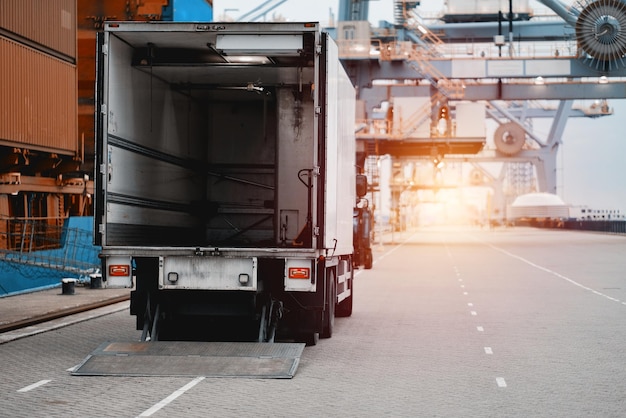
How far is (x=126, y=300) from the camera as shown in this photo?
74.2 ft

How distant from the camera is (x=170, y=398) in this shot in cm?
980

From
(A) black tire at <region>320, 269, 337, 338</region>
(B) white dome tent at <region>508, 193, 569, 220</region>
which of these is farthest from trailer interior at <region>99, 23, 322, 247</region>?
(B) white dome tent at <region>508, 193, 569, 220</region>

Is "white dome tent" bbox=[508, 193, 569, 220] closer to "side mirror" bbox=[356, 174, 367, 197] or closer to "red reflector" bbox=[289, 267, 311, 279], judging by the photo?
"side mirror" bbox=[356, 174, 367, 197]

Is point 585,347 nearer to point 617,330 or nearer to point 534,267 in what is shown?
point 617,330

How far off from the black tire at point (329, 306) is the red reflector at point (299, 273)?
1450 millimetres

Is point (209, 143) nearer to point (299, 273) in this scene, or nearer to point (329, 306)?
point (329, 306)

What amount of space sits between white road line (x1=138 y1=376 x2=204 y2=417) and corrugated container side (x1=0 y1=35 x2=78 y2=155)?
17197 mm

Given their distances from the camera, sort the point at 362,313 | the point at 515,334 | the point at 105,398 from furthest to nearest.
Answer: the point at 362,313 < the point at 515,334 < the point at 105,398

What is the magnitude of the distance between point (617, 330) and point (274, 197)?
5685 millimetres

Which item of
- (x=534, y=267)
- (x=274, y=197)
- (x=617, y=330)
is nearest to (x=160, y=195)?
(x=274, y=197)

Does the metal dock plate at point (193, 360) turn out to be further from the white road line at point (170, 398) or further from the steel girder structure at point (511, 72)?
the steel girder structure at point (511, 72)

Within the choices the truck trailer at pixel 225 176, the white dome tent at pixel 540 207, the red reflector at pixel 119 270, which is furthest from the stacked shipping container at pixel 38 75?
the white dome tent at pixel 540 207

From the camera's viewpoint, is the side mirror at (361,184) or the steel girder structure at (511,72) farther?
the steel girder structure at (511,72)

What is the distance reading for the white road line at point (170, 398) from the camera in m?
9.03
